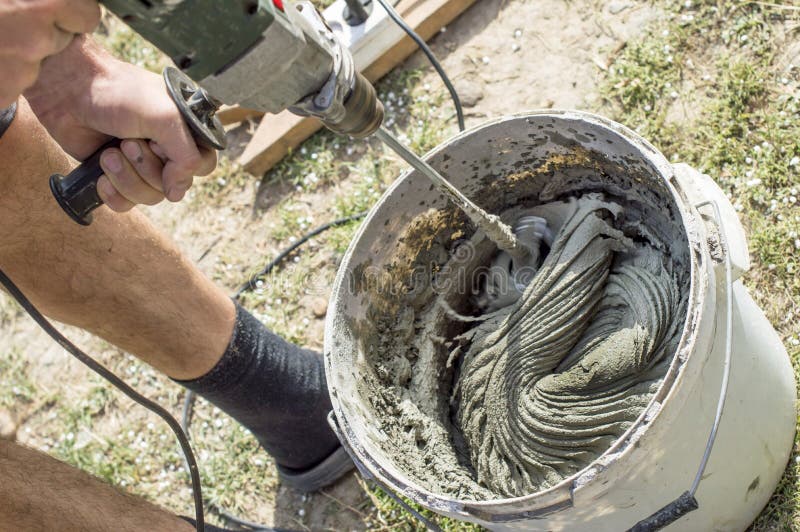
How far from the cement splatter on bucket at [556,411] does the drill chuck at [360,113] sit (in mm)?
319

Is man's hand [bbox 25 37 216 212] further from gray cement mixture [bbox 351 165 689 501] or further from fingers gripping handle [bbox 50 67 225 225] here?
gray cement mixture [bbox 351 165 689 501]

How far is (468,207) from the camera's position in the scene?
1490mm

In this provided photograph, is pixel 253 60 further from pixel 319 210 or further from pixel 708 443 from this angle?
pixel 319 210

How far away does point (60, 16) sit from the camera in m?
1.02

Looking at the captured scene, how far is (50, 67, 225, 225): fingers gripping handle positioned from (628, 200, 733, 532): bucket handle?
0.79 m

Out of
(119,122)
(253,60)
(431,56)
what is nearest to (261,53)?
(253,60)

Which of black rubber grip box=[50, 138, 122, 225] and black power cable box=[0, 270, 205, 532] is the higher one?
black rubber grip box=[50, 138, 122, 225]

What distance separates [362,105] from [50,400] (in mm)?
1687

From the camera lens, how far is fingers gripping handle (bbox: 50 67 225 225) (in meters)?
1.24

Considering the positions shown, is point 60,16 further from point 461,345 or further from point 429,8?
point 429,8

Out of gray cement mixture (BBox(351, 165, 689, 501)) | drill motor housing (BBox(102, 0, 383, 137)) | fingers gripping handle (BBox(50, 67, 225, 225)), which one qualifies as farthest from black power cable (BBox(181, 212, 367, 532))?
drill motor housing (BBox(102, 0, 383, 137))

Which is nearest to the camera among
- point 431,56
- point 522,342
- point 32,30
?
point 32,30

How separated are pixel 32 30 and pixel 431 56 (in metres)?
1.31

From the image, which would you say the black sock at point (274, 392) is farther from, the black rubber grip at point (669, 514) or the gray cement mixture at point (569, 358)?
the black rubber grip at point (669, 514)
